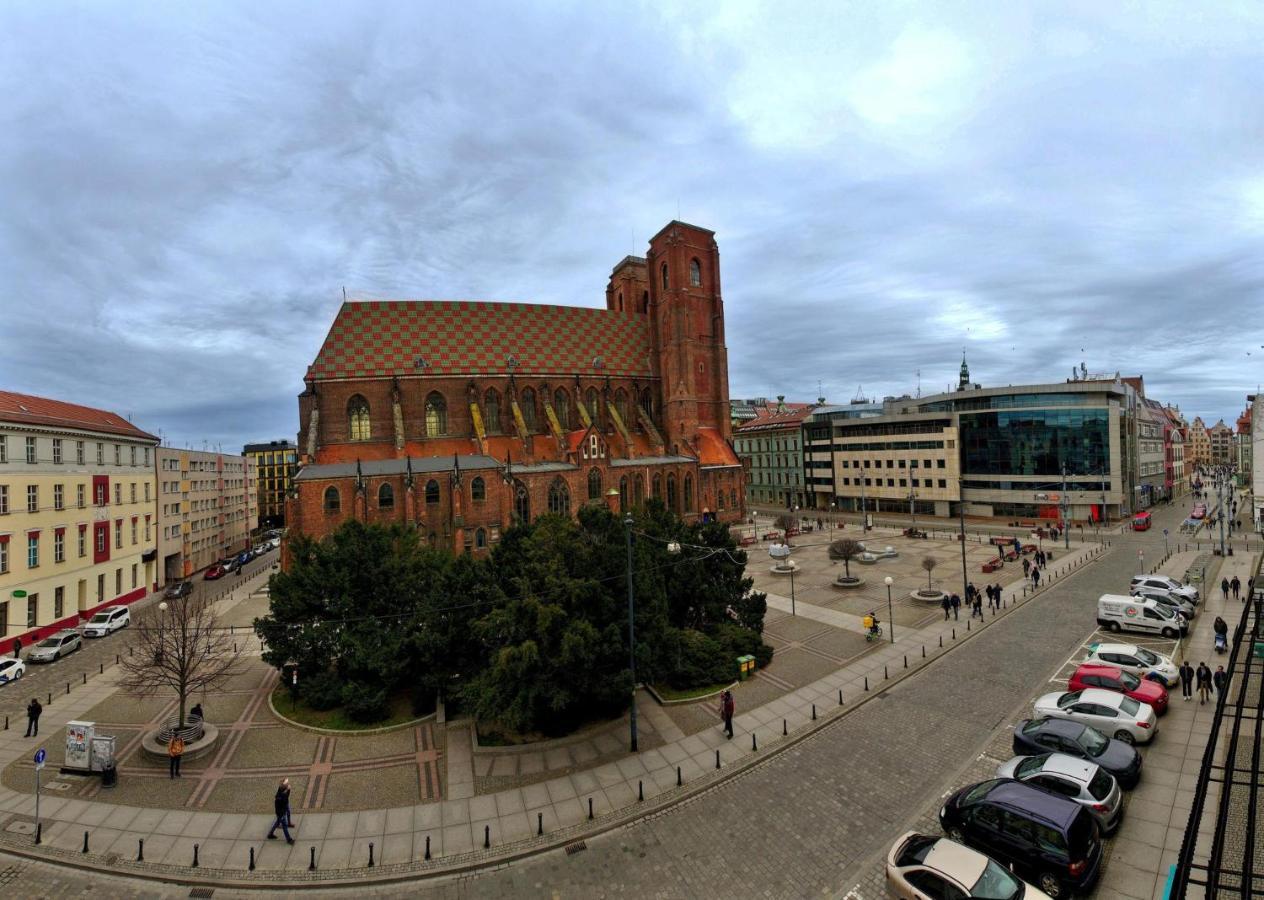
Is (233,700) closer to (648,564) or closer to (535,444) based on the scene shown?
(648,564)

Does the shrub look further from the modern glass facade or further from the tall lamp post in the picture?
the modern glass facade

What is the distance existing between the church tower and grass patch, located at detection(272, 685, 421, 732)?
125 feet

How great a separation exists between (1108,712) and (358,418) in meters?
47.4

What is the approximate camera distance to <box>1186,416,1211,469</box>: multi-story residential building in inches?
6031

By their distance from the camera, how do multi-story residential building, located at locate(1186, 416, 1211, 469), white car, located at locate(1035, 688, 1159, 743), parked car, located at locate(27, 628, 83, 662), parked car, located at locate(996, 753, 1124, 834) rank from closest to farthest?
parked car, located at locate(996, 753, 1124, 834)
white car, located at locate(1035, 688, 1159, 743)
parked car, located at locate(27, 628, 83, 662)
multi-story residential building, located at locate(1186, 416, 1211, 469)

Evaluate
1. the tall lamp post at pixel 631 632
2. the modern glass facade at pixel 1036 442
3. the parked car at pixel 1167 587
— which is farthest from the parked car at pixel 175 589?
the modern glass facade at pixel 1036 442

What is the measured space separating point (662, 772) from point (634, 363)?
45904 millimetres

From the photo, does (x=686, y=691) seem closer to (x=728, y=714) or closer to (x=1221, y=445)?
(x=728, y=714)

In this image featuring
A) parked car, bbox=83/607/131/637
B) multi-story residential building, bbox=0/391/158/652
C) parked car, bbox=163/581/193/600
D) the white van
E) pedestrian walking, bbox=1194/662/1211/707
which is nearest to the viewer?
pedestrian walking, bbox=1194/662/1211/707

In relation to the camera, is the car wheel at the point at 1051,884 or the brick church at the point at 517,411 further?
the brick church at the point at 517,411

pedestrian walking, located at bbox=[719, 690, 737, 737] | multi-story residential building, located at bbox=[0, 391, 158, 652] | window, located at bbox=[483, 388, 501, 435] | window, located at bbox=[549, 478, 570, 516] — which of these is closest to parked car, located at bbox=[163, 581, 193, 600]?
multi-story residential building, located at bbox=[0, 391, 158, 652]

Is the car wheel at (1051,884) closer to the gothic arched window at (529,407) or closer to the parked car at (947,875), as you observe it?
the parked car at (947,875)

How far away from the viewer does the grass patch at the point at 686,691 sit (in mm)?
20250

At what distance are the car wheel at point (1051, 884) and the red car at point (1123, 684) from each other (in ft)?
31.8
